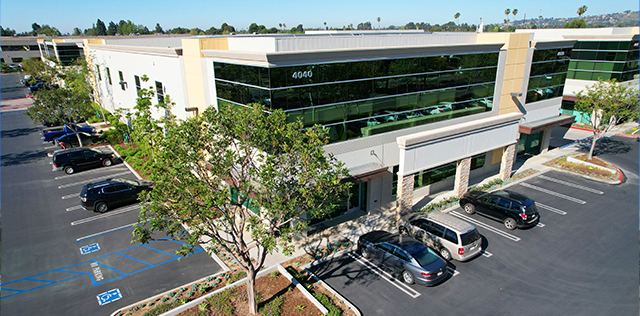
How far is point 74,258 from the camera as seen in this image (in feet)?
54.9

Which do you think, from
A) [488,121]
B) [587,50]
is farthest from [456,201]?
[587,50]

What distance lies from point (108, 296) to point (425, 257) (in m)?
12.4

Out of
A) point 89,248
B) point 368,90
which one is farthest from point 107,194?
point 368,90

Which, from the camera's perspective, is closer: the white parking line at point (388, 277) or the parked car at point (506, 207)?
the white parking line at point (388, 277)

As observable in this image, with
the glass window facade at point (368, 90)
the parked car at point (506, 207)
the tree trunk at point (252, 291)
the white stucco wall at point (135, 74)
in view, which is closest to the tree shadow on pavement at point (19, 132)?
the white stucco wall at point (135, 74)

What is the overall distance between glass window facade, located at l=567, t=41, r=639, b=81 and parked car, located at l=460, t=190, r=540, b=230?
85.0ft

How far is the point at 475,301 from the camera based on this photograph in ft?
45.4

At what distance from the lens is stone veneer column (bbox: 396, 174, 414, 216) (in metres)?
19.8

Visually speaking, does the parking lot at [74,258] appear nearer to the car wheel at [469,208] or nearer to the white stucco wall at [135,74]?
the white stucco wall at [135,74]

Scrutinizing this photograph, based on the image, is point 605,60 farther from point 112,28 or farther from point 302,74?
point 112,28

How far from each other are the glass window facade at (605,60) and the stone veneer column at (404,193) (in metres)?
29.0

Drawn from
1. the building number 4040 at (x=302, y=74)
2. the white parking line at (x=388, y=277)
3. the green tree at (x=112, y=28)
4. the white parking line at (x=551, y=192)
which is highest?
the green tree at (x=112, y=28)

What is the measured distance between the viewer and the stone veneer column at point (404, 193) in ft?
65.1

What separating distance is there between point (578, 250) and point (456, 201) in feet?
21.8
